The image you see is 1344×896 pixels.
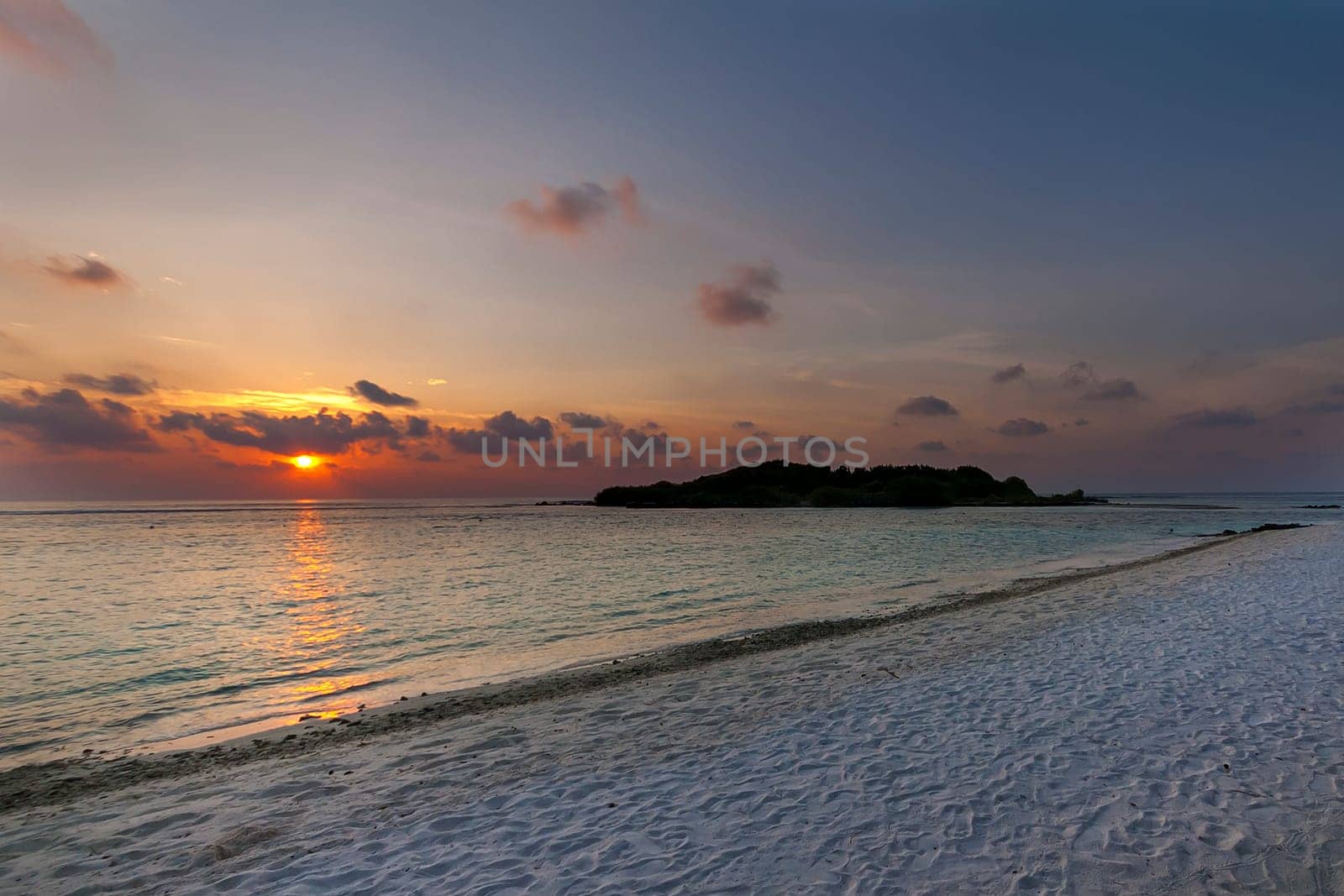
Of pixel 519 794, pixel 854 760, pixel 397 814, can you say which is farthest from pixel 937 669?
pixel 397 814

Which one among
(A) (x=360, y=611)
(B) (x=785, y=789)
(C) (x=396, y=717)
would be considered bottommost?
(A) (x=360, y=611)

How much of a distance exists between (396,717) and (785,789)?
7.54m

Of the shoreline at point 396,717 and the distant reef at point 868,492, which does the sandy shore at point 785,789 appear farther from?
the distant reef at point 868,492

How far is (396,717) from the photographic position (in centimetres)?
1161

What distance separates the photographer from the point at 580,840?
636 centimetres

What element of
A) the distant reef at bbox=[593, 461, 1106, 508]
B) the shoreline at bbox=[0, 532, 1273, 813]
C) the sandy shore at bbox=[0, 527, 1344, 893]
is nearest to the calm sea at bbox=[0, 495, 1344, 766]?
the shoreline at bbox=[0, 532, 1273, 813]

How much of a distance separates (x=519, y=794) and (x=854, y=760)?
395 cm

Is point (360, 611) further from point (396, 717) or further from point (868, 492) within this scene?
point (868, 492)

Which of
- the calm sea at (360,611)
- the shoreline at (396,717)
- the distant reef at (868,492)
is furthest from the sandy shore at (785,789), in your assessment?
the distant reef at (868,492)

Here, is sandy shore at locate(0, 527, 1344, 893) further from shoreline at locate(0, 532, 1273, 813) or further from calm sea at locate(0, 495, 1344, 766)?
calm sea at locate(0, 495, 1344, 766)

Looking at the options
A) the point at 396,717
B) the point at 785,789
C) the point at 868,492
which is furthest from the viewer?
the point at 868,492

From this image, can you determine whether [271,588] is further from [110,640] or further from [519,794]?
[519,794]

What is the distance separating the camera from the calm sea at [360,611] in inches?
543

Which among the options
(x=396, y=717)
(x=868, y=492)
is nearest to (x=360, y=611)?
(x=396, y=717)
